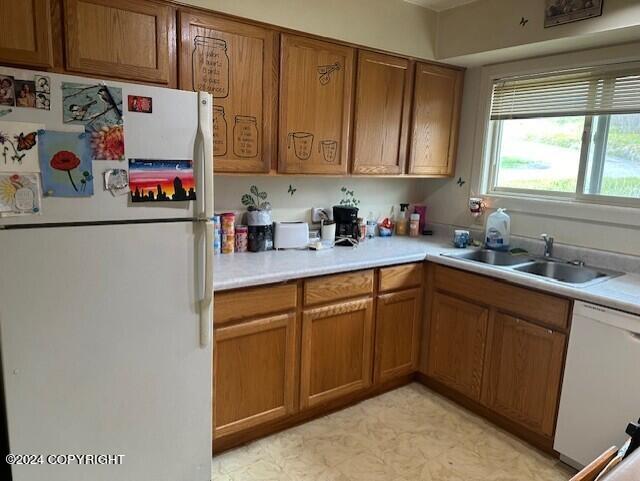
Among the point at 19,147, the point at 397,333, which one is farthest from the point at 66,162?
the point at 397,333

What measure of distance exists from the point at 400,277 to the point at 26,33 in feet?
6.84

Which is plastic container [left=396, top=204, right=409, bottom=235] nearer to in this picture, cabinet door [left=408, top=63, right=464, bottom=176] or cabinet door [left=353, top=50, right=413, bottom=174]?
cabinet door [left=408, top=63, right=464, bottom=176]

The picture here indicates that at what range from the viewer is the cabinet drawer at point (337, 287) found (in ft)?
7.55

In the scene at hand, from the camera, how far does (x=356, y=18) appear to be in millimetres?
2561

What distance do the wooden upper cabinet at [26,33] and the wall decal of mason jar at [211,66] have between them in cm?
57

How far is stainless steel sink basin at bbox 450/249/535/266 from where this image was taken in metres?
2.80

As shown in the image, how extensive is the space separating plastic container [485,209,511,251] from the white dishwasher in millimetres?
881

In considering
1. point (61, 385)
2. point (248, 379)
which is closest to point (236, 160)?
point (248, 379)

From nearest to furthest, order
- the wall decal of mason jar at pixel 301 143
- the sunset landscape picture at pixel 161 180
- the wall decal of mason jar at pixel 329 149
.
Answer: the sunset landscape picture at pixel 161 180 → the wall decal of mason jar at pixel 301 143 → the wall decal of mason jar at pixel 329 149

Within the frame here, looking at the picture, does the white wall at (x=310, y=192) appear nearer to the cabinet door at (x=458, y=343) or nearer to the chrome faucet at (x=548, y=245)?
the cabinet door at (x=458, y=343)

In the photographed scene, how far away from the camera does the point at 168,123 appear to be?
63.2 inches

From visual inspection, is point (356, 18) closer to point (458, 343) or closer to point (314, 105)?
point (314, 105)

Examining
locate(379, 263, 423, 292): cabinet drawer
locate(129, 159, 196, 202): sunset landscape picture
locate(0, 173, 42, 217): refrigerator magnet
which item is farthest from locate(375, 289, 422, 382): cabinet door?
locate(0, 173, 42, 217): refrigerator magnet

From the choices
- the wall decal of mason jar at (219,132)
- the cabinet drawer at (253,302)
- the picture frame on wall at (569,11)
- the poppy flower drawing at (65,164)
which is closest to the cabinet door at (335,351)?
the cabinet drawer at (253,302)
